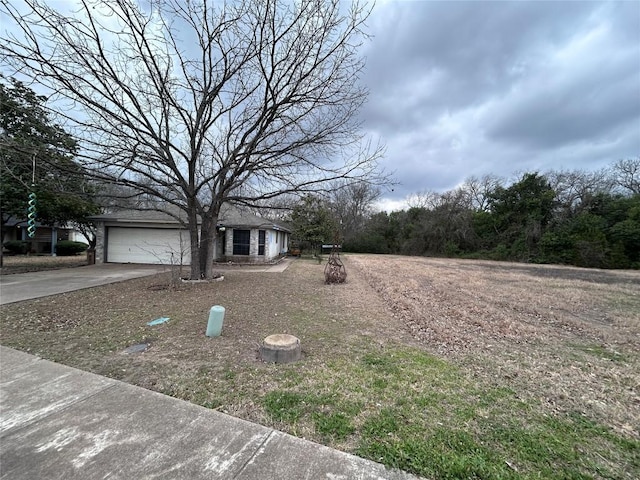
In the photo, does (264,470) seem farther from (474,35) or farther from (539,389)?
(474,35)

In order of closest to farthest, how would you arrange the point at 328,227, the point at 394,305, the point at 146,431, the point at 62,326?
the point at 146,431 < the point at 62,326 < the point at 394,305 < the point at 328,227

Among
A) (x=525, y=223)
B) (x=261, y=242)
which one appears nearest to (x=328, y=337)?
(x=261, y=242)

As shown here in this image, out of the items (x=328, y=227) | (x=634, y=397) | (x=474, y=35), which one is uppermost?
(x=474, y=35)

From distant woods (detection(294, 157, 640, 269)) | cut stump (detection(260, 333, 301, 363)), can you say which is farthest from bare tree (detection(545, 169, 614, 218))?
cut stump (detection(260, 333, 301, 363))

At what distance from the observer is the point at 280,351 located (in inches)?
133

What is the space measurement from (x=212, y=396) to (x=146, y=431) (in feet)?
1.97

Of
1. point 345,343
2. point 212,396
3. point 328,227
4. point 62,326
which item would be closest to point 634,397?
point 345,343

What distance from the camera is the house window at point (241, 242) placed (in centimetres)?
1529

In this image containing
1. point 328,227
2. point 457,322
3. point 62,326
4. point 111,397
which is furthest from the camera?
point 328,227

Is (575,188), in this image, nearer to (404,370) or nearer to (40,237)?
(404,370)

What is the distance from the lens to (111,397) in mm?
2506

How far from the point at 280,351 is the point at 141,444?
5.38 feet

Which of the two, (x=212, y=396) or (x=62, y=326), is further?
(x=62, y=326)

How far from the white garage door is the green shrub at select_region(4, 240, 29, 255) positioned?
9.13 m
